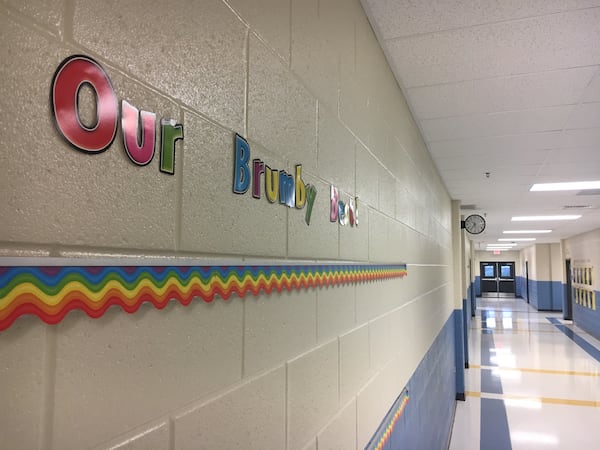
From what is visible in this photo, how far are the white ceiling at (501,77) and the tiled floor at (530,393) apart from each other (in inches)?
121

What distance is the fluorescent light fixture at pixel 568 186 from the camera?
17.9 ft

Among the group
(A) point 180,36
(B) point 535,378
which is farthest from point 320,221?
(B) point 535,378

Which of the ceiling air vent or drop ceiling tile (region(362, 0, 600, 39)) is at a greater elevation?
drop ceiling tile (region(362, 0, 600, 39))

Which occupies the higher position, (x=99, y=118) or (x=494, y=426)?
(x=99, y=118)

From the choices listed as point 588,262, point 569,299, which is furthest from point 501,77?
point 569,299

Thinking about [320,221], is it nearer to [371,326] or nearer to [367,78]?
[371,326]

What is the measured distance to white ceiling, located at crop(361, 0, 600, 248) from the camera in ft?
A: 6.30

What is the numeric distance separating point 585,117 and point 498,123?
0.56 m

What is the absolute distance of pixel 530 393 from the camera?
6.87 meters

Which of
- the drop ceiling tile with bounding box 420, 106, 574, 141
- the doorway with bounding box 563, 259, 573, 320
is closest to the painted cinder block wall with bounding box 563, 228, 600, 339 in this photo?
the doorway with bounding box 563, 259, 573, 320

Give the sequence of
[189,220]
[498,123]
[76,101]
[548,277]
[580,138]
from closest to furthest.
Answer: [76,101] < [189,220] < [498,123] < [580,138] < [548,277]

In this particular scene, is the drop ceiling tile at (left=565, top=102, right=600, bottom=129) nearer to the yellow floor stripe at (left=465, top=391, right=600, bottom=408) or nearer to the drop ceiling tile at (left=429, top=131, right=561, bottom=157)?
the drop ceiling tile at (left=429, top=131, right=561, bottom=157)

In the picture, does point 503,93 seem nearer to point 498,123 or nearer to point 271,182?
point 498,123

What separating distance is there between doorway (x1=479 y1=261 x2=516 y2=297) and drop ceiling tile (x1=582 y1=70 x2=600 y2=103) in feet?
87.1
